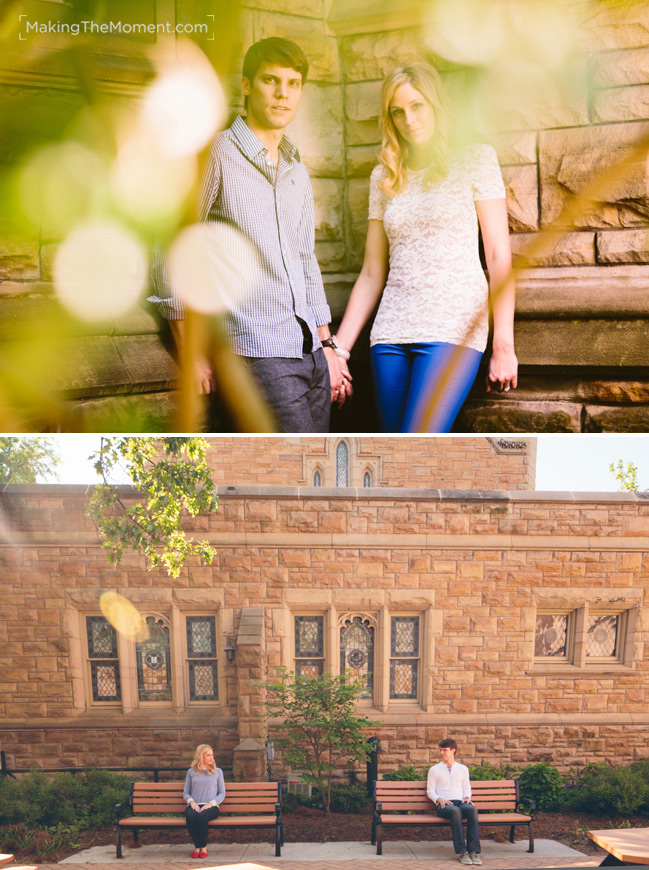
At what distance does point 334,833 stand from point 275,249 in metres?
2.37

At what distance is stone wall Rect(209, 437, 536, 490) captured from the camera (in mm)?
1966

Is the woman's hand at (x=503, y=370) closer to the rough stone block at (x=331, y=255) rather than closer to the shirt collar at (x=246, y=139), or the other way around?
the rough stone block at (x=331, y=255)

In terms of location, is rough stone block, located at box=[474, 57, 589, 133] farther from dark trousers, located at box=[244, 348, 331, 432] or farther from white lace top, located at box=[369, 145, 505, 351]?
dark trousers, located at box=[244, 348, 331, 432]

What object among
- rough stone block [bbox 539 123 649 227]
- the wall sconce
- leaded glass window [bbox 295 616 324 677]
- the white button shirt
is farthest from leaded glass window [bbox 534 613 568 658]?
rough stone block [bbox 539 123 649 227]

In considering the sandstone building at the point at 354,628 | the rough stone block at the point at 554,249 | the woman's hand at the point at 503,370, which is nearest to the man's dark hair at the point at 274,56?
the rough stone block at the point at 554,249

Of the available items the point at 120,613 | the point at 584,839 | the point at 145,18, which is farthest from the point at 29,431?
the point at 584,839

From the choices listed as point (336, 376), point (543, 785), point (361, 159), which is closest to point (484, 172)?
point (361, 159)

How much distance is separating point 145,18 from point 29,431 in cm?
108

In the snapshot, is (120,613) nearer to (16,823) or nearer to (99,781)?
(99,781)

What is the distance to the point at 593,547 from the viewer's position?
2.60 meters

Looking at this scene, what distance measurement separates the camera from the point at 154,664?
8.73 feet

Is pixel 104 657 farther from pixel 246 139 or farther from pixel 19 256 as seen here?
pixel 246 139

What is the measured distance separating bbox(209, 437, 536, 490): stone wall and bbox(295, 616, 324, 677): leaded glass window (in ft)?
2.18

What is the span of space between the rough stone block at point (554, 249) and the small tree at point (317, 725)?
195cm
